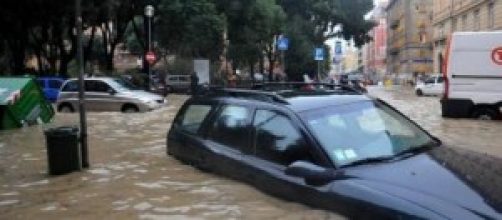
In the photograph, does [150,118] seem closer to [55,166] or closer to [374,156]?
[55,166]

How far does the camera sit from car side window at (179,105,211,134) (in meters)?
8.40

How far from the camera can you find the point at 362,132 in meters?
6.35

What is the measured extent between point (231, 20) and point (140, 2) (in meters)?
7.22

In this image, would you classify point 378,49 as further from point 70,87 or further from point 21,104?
point 21,104

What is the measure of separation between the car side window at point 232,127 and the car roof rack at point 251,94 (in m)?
0.16

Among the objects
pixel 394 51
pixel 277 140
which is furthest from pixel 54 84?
pixel 394 51

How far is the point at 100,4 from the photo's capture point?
35.4 meters

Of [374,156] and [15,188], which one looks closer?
[374,156]

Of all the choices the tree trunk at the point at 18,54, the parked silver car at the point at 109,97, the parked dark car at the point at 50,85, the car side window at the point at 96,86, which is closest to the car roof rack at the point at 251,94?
the parked silver car at the point at 109,97

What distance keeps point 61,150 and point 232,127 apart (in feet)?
10.8

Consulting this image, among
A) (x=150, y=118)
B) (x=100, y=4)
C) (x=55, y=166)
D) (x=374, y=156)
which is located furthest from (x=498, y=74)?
(x=100, y=4)

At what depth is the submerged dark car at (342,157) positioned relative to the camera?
194 inches

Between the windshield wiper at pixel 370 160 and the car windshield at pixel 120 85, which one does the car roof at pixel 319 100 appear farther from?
the car windshield at pixel 120 85

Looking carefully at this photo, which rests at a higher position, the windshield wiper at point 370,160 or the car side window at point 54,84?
the car side window at point 54,84
